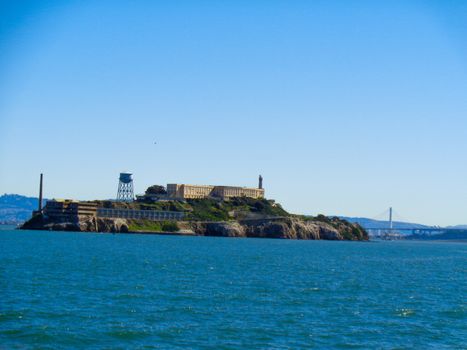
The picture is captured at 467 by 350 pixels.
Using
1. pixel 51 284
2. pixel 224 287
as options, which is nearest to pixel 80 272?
pixel 51 284

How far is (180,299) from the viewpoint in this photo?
52.4 metres

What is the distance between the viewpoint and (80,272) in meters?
69.3

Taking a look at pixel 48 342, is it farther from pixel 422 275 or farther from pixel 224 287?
pixel 422 275

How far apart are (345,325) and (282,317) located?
4.23 metres

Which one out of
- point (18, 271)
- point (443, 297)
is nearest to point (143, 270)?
point (18, 271)

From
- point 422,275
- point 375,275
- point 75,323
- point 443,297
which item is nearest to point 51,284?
point 75,323

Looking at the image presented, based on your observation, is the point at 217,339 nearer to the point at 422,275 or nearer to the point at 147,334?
the point at 147,334

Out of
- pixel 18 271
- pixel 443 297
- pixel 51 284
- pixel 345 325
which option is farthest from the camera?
pixel 18 271

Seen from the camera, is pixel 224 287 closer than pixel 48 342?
No

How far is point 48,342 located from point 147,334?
17.6ft

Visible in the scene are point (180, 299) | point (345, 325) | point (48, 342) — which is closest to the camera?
point (48, 342)

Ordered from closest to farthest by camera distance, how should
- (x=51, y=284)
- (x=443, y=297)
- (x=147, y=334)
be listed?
(x=147, y=334)
(x=51, y=284)
(x=443, y=297)

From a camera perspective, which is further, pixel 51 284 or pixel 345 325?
pixel 51 284

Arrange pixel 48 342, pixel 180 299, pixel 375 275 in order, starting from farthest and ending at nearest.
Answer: pixel 375 275
pixel 180 299
pixel 48 342
